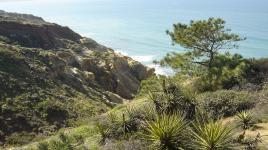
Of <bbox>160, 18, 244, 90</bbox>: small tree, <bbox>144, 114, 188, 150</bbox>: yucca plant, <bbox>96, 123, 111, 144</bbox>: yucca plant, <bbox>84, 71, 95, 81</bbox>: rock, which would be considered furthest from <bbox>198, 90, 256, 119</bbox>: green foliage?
<bbox>84, 71, 95, 81</bbox>: rock

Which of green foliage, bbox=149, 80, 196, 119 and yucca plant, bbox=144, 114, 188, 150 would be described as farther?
green foliage, bbox=149, 80, 196, 119

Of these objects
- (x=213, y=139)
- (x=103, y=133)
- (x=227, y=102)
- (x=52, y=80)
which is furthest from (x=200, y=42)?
(x=52, y=80)

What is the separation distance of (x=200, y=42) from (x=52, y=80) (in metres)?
21.2

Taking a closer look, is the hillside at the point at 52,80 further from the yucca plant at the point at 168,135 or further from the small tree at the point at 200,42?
the yucca plant at the point at 168,135

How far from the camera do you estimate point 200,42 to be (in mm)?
29219

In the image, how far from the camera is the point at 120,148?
14125 mm

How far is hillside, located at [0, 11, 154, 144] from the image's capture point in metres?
34.0

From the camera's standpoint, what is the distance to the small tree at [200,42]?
93.5ft

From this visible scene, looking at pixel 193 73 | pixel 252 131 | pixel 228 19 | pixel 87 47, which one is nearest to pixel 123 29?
pixel 228 19

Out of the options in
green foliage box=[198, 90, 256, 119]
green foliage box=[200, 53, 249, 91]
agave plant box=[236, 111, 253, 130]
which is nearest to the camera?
agave plant box=[236, 111, 253, 130]

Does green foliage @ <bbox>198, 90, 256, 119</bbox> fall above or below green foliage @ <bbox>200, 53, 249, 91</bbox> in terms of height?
below

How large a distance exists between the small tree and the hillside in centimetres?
887

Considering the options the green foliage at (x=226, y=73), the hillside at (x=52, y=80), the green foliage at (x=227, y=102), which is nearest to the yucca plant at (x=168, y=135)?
the green foliage at (x=227, y=102)

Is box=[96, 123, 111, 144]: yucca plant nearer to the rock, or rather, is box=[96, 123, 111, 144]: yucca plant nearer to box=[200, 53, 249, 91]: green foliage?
box=[200, 53, 249, 91]: green foliage
